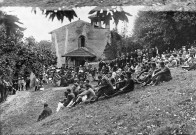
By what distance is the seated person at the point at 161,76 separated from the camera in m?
6.99

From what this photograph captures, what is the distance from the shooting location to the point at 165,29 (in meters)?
4.70

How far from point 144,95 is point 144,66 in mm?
2403

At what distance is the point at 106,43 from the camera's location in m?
4.47

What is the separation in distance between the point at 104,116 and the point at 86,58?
2.59 ft

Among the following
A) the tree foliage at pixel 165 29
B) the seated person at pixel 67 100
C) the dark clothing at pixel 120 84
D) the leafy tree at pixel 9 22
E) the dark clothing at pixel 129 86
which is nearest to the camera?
the leafy tree at pixel 9 22

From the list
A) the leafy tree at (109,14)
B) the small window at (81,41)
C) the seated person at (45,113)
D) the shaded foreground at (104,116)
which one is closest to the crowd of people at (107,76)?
the seated person at (45,113)

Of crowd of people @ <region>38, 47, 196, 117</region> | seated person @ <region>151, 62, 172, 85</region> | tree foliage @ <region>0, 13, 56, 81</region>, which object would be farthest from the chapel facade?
seated person @ <region>151, 62, 172, 85</region>

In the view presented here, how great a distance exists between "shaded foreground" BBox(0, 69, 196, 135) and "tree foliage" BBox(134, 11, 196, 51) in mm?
737

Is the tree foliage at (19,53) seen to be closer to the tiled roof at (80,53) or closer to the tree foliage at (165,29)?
the tiled roof at (80,53)

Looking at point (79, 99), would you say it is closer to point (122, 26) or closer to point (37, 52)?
point (37, 52)

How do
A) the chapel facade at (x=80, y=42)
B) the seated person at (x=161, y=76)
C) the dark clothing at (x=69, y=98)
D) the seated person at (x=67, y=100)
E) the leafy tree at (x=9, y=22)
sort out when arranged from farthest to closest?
the seated person at (x=161, y=76)
the dark clothing at (x=69, y=98)
the seated person at (x=67, y=100)
the chapel facade at (x=80, y=42)
the leafy tree at (x=9, y=22)

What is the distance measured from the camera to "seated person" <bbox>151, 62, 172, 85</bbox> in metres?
6.99

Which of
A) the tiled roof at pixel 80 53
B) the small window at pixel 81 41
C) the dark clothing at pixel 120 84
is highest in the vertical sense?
the small window at pixel 81 41

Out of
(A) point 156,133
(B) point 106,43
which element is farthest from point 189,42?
(A) point 156,133
